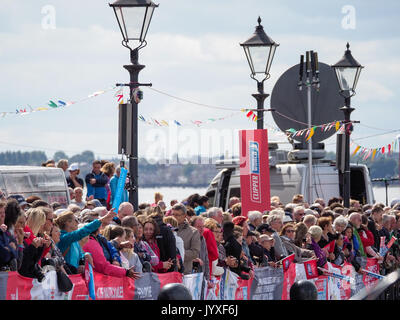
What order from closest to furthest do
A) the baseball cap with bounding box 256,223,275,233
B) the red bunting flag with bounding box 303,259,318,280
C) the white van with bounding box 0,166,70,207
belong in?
the baseball cap with bounding box 256,223,275,233 < the red bunting flag with bounding box 303,259,318,280 < the white van with bounding box 0,166,70,207

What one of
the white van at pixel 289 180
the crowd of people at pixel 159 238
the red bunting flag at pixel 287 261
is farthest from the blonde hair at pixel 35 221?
the white van at pixel 289 180

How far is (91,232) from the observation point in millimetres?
9828

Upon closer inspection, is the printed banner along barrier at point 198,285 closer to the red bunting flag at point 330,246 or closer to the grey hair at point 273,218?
the red bunting flag at point 330,246

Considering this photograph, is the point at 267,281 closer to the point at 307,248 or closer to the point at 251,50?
the point at 307,248

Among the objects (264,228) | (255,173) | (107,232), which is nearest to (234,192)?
(255,173)

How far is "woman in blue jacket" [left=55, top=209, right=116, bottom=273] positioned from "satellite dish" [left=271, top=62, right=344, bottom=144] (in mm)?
17128

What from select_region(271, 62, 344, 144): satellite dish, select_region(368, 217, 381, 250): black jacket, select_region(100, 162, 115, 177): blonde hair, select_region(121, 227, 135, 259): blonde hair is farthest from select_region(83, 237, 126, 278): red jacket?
select_region(271, 62, 344, 144): satellite dish

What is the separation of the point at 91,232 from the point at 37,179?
7758mm

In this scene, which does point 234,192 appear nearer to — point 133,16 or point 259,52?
point 259,52

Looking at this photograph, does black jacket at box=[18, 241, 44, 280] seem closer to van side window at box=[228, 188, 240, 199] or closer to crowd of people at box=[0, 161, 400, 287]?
crowd of people at box=[0, 161, 400, 287]

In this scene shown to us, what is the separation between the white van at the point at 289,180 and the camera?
75.0 feet

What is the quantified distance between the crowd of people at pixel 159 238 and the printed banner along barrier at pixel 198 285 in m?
0.11

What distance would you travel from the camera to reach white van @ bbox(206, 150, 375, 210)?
75.0 ft
